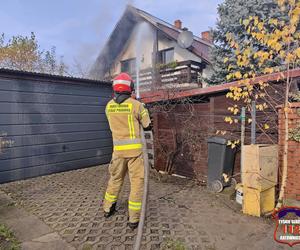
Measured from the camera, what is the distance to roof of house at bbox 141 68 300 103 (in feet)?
13.2

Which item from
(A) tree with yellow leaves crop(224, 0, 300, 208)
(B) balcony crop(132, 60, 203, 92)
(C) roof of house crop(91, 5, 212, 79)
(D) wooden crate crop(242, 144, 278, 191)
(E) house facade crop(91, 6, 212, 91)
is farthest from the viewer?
(C) roof of house crop(91, 5, 212, 79)

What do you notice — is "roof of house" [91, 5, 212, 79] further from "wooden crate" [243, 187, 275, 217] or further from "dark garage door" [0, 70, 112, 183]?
"wooden crate" [243, 187, 275, 217]

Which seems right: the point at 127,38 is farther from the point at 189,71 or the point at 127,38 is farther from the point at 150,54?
the point at 189,71

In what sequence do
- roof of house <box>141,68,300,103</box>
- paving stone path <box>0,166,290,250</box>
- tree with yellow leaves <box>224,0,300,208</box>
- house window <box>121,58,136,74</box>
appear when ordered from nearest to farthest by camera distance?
paving stone path <box>0,166,290,250</box> < tree with yellow leaves <box>224,0,300,208</box> < roof of house <box>141,68,300,103</box> < house window <box>121,58,136,74</box>

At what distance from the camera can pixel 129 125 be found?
11.5ft

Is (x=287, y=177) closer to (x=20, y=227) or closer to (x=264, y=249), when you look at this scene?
(x=264, y=249)

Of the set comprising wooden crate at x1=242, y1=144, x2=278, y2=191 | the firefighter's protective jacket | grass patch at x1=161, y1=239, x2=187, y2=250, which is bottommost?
grass patch at x1=161, y1=239, x2=187, y2=250

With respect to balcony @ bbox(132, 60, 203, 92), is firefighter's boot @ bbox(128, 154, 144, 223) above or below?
below

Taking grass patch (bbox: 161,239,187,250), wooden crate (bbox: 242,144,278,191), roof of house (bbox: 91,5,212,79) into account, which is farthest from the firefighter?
roof of house (bbox: 91,5,212,79)

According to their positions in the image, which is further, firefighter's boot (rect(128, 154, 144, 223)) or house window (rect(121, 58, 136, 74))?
house window (rect(121, 58, 136, 74))

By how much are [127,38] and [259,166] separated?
47.8 ft

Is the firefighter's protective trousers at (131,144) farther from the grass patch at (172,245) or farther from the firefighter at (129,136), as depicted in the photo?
the grass patch at (172,245)

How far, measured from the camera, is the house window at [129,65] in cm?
1663

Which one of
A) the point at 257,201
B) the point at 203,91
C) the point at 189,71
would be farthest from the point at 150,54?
the point at 257,201
